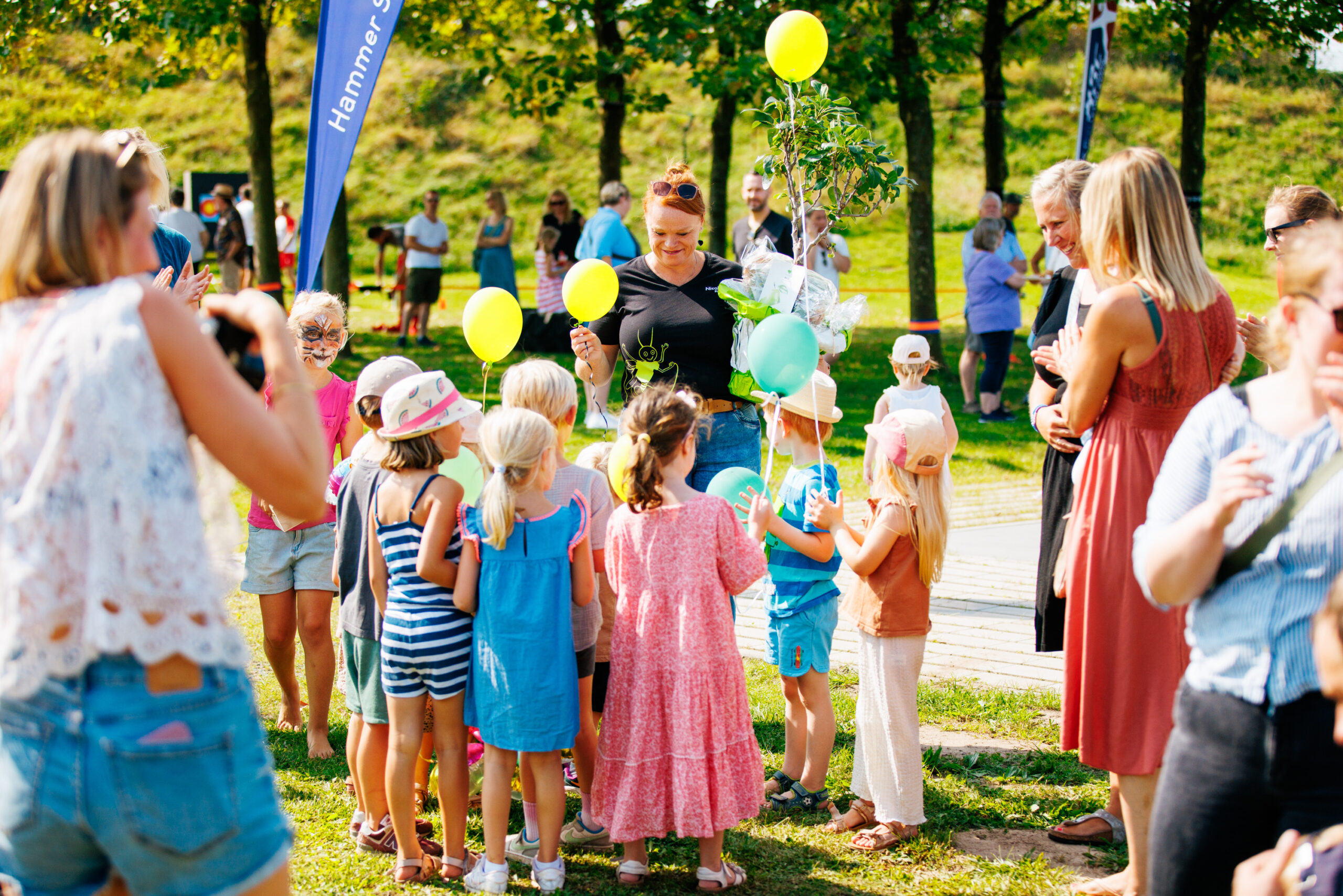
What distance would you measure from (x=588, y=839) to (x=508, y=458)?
1358mm

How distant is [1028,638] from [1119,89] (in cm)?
3229

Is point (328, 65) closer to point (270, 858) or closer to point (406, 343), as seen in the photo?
point (270, 858)

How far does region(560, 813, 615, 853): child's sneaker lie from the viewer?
12.6 ft

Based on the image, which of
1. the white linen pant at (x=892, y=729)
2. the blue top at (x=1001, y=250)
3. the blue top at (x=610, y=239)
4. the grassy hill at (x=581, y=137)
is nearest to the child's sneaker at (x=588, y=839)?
the white linen pant at (x=892, y=729)

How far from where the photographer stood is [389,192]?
2881 cm

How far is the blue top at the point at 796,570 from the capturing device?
3.96m

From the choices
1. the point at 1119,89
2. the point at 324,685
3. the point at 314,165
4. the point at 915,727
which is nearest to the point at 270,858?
Answer: the point at 915,727

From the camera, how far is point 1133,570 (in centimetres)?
312

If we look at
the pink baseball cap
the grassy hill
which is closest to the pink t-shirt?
the pink baseball cap

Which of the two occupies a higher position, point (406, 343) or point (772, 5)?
point (772, 5)

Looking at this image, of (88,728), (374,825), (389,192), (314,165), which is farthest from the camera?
(389,192)

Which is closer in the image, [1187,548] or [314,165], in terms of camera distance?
[1187,548]

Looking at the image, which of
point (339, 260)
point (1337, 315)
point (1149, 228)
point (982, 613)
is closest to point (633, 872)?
point (1149, 228)

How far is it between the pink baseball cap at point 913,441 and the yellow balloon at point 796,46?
190 centimetres
